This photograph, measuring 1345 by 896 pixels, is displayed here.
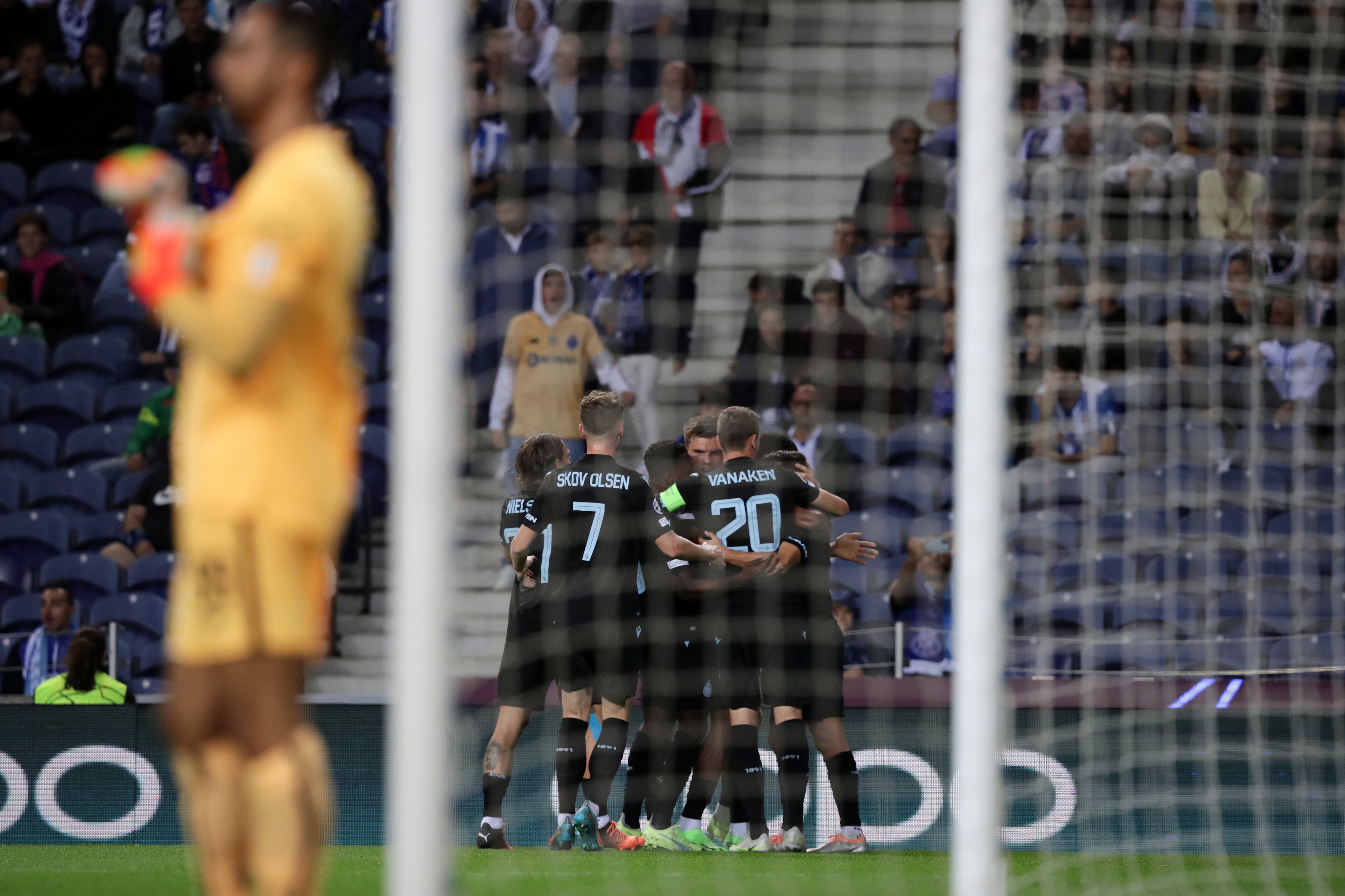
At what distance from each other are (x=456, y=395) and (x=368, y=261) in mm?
8577

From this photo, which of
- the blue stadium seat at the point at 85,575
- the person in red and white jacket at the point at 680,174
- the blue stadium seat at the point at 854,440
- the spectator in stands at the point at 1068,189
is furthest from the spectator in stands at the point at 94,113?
the spectator in stands at the point at 1068,189

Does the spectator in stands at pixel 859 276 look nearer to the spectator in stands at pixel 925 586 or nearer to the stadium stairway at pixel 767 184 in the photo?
the stadium stairway at pixel 767 184

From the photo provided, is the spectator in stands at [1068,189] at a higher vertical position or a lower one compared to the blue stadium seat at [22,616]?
higher

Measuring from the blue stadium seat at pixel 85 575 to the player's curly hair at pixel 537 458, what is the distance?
3.80 meters

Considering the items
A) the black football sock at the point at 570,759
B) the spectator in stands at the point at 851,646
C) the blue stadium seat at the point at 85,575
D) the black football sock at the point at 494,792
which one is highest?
the blue stadium seat at the point at 85,575

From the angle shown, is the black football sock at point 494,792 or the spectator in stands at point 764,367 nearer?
the black football sock at point 494,792

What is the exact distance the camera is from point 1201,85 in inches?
375

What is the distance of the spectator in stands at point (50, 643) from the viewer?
9562mm

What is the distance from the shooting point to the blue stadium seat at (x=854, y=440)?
9477mm

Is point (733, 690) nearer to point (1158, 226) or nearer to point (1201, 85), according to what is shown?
point (1158, 226)

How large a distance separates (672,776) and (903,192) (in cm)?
393

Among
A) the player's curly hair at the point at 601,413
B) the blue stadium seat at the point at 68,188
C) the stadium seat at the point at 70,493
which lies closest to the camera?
the player's curly hair at the point at 601,413

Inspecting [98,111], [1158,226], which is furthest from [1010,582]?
[98,111]

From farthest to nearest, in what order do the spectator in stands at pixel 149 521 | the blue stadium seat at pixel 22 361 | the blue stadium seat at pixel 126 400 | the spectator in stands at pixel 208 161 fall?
the spectator in stands at pixel 208 161, the blue stadium seat at pixel 22 361, the blue stadium seat at pixel 126 400, the spectator in stands at pixel 149 521
